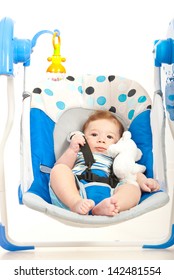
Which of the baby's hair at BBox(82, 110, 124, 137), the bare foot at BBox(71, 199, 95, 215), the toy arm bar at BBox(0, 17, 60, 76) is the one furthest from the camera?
the baby's hair at BBox(82, 110, 124, 137)

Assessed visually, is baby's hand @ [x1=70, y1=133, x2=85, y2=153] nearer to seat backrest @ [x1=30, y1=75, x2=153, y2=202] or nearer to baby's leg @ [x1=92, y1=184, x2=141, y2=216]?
seat backrest @ [x1=30, y1=75, x2=153, y2=202]

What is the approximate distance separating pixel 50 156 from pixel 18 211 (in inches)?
23.7

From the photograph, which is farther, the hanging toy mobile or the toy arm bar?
the hanging toy mobile

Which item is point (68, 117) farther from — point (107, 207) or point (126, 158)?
point (107, 207)

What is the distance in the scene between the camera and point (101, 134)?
1.96m

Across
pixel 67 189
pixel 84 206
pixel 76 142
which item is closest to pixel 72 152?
pixel 76 142

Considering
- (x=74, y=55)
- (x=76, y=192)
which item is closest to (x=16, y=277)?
(x=76, y=192)

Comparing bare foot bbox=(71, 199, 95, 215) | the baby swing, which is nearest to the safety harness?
the baby swing

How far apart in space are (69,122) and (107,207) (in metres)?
0.58

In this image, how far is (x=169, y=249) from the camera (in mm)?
1880

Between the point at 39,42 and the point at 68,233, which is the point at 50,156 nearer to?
the point at 68,233

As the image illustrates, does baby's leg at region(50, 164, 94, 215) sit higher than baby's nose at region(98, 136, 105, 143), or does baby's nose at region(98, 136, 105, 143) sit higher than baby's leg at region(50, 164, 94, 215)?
baby's nose at region(98, 136, 105, 143)

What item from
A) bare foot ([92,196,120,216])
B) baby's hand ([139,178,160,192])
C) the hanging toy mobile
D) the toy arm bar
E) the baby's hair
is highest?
the toy arm bar

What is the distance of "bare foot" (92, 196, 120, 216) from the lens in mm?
1549
